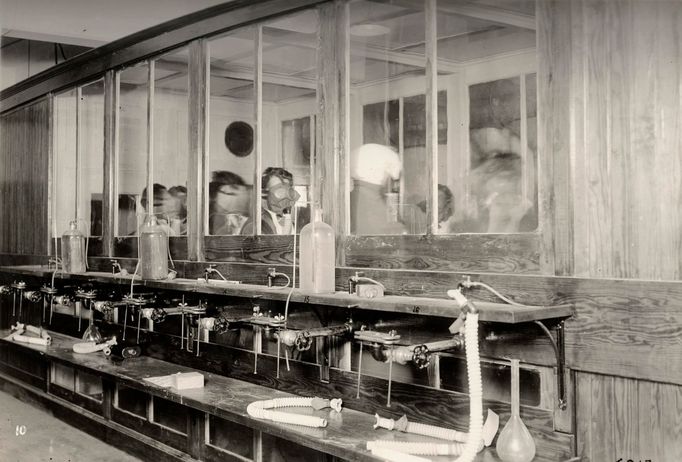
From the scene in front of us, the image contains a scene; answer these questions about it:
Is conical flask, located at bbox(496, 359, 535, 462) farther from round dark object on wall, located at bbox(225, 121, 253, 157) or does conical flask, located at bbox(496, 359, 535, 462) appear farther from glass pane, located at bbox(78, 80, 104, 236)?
glass pane, located at bbox(78, 80, 104, 236)

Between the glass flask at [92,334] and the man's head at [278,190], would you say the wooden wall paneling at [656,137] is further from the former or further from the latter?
the glass flask at [92,334]

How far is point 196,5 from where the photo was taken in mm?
3840

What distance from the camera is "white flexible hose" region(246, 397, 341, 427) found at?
105 inches

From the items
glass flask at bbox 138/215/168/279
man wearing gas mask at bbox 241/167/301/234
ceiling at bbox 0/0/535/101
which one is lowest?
glass flask at bbox 138/215/168/279

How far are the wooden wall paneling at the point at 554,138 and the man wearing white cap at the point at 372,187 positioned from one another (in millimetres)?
715

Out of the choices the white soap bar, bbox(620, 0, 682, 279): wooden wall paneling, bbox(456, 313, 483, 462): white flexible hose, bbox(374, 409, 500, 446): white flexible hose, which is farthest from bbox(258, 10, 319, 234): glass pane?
bbox(620, 0, 682, 279): wooden wall paneling

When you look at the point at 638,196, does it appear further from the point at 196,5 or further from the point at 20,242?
the point at 20,242

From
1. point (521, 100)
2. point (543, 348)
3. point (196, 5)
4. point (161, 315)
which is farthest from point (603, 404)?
point (196, 5)

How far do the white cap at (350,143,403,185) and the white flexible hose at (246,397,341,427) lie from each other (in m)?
1.01

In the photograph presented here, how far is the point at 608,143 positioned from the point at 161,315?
2.54 meters

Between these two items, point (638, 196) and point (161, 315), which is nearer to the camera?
point (638, 196)

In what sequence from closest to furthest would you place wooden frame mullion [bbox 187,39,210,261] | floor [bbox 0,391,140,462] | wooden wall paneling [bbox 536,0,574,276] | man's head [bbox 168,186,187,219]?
wooden wall paneling [bbox 536,0,574,276] → wooden frame mullion [bbox 187,39,210,261] → man's head [bbox 168,186,187,219] → floor [bbox 0,391,140,462]

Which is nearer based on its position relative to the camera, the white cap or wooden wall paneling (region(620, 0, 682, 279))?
wooden wall paneling (region(620, 0, 682, 279))

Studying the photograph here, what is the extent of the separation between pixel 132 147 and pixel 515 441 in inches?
132
